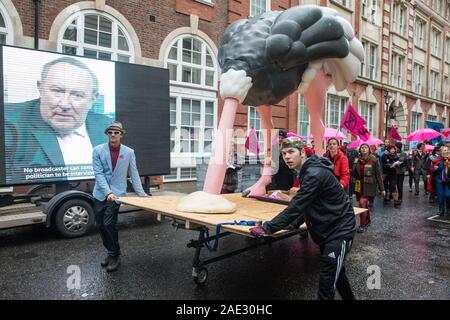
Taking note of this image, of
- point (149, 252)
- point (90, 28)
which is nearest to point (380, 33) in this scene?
point (90, 28)

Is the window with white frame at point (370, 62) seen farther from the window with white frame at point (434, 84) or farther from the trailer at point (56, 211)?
the trailer at point (56, 211)

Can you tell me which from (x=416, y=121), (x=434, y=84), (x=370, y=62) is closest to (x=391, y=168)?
(x=370, y=62)

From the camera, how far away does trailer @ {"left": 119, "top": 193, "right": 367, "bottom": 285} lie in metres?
3.73

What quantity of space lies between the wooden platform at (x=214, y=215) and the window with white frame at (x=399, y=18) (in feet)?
82.7

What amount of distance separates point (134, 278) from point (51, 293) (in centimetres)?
91

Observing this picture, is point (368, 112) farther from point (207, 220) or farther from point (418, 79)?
point (207, 220)

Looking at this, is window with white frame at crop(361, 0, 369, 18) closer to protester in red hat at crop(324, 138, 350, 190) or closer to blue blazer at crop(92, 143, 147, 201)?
protester in red hat at crop(324, 138, 350, 190)

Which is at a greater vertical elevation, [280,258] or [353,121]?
[353,121]

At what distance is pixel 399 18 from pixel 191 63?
19108 mm

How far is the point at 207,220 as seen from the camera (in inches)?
151

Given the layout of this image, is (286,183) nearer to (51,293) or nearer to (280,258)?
(280,258)

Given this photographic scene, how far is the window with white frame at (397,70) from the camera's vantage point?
87.2ft

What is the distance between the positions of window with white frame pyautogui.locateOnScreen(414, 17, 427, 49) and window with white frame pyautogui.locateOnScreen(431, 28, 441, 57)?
6.34 feet

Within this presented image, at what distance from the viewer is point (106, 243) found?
4.84 meters
